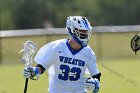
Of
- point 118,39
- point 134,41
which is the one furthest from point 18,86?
point 118,39

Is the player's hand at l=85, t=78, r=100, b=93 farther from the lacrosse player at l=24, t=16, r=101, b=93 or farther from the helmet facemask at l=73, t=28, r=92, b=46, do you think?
the helmet facemask at l=73, t=28, r=92, b=46

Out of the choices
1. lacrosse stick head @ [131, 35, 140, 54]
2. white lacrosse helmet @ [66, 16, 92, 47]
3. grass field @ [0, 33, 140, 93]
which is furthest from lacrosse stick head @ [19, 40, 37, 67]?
grass field @ [0, 33, 140, 93]

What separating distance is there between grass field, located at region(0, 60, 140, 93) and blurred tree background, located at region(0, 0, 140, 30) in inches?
645

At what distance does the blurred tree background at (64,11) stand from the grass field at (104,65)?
1215 centimetres

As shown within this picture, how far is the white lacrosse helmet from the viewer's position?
8.06m

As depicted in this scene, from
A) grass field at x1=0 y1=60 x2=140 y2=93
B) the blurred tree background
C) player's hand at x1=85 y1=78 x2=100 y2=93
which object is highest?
the blurred tree background

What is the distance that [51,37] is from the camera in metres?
23.9

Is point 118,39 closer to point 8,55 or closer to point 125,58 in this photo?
point 125,58

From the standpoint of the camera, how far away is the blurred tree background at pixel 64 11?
126 feet

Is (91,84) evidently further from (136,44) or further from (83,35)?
(136,44)

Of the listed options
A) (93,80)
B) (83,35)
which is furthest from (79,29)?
(93,80)

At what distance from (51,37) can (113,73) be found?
5.79 metres

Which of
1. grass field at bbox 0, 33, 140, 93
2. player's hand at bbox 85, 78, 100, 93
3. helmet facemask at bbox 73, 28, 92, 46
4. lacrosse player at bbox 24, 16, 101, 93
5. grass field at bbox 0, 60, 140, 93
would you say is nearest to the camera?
player's hand at bbox 85, 78, 100, 93

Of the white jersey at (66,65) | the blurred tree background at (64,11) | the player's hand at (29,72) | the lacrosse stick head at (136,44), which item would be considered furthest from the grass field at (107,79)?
the blurred tree background at (64,11)
